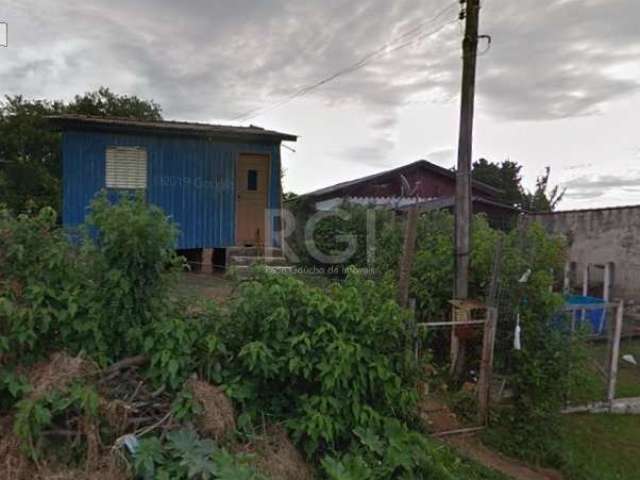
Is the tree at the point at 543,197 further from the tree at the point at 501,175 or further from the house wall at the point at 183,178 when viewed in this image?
the house wall at the point at 183,178

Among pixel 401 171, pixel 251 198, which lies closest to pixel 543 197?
pixel 401 171

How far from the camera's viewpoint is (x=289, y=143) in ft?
34.2

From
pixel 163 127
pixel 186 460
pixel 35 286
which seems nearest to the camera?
pixel 186 460

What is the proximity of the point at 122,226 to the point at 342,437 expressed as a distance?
6.89 feet

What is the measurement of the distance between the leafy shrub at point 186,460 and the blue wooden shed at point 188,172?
672cm

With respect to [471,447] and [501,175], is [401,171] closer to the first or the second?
[471,447]

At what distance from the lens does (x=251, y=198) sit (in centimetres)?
1042

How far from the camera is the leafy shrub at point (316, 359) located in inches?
114

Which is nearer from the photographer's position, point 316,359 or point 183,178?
point 316,359

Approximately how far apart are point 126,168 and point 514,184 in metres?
25.0

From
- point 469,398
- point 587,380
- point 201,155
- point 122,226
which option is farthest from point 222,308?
point 201,155

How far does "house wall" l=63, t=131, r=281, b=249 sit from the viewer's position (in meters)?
9.11

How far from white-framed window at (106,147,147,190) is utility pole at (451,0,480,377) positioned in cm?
698

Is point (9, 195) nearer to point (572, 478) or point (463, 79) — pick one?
point (463, 79)
